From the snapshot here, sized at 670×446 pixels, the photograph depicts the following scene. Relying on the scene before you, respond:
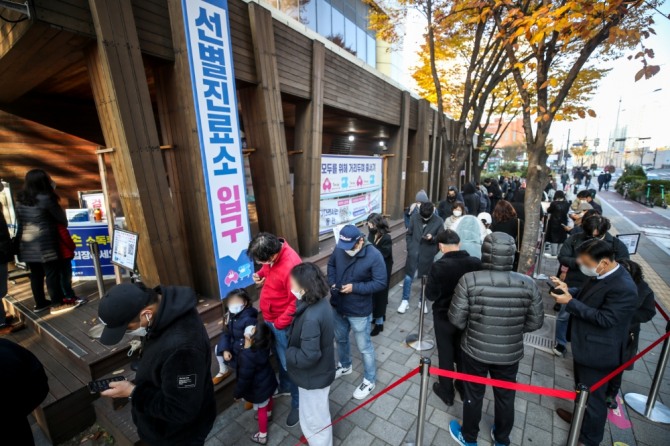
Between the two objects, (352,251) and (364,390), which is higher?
(352,251)

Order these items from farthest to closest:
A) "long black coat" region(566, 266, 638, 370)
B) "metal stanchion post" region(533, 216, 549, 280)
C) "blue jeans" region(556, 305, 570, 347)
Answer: "metal stanchion post" region(533, 216, 549, 280), "blue jeans" region(556, 305, 570, 347), "long black coat" region(566, 266, 638, 370)

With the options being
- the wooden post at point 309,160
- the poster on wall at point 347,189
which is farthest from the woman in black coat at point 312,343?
the poster on wall at point 347,189

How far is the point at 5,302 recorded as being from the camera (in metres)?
4.75

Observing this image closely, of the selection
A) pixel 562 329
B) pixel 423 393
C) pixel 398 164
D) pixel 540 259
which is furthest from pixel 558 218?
pixel 423 393

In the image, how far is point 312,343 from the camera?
2.31 meters

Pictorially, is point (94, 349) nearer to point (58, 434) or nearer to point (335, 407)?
point (58, 434)

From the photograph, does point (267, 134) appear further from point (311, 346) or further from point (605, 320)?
point (605, 320)

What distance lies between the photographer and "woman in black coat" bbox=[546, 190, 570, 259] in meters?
6.87

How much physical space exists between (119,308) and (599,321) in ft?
12.2

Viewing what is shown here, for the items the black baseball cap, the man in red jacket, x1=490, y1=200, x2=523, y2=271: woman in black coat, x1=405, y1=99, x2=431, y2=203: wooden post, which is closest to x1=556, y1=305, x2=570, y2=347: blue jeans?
x1=490, y1=200, x2=523, y2=271: woman in black coat

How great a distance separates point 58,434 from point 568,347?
21.6ft

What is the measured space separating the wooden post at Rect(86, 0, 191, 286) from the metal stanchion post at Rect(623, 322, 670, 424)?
5701 millimetres

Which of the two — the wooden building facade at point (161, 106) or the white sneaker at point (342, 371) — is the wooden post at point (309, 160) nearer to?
the wooden building facade at point (161, 106)

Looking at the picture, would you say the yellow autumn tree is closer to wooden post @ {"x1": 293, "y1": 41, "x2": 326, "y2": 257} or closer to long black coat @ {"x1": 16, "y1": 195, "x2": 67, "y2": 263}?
wooden post @ {"x1": 293, "y1": 41, "x2": 326, "y2": 257}
